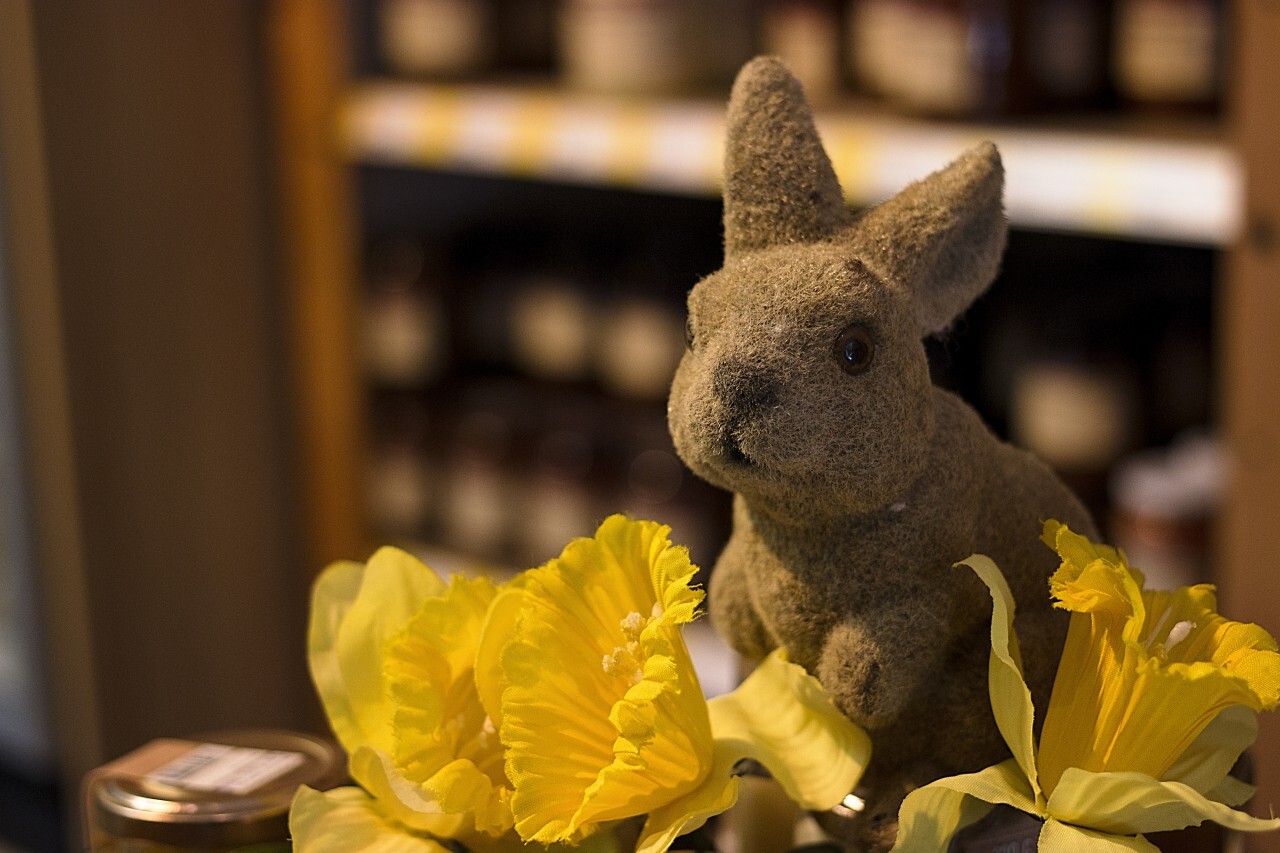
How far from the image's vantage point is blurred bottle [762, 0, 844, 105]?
124cm

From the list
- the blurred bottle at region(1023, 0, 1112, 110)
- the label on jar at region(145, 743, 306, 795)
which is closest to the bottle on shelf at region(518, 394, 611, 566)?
the blurred bottle at region(1023, 0, 1112, 110)

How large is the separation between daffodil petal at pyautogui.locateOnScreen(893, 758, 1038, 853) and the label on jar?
8.4 inches

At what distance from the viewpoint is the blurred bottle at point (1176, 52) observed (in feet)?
3.44

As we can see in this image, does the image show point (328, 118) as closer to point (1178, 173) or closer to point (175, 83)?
point (175, 83)

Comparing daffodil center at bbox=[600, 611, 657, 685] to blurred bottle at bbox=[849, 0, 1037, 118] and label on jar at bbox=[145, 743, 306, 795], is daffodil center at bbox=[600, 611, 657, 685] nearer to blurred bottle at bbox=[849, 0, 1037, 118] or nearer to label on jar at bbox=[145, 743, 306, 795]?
label on jar at bbox=[145, 743, 306, 795]

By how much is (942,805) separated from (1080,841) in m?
0.03

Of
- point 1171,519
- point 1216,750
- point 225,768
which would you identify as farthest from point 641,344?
point 1216,750

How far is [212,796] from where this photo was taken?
0.44 meters

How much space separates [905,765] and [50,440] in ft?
3.95

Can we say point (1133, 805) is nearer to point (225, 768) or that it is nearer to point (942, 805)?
point (942, 805)

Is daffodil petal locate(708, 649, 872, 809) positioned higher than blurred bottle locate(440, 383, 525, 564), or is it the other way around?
daffodil petal locate(708, 649, 872, 809)

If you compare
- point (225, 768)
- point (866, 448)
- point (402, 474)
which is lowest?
point (402, 474)

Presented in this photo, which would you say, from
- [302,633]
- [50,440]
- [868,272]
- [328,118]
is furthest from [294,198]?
[868,272]

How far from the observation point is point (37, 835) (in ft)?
4.62
